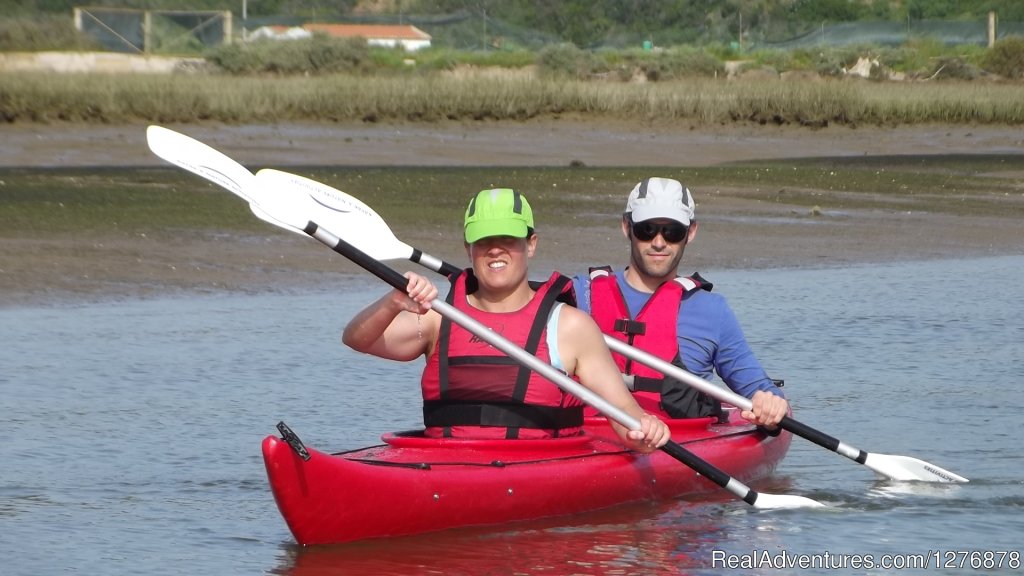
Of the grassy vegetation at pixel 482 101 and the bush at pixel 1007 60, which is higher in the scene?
the bush at pixel 1007 60

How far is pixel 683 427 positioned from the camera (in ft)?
21.4

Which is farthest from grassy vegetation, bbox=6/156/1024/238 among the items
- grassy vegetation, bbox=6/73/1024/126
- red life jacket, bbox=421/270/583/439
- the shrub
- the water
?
the shrub

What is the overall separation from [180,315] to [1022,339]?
17.2 feet

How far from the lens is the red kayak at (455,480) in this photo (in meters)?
5.25

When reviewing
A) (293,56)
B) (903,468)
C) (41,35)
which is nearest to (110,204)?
(903,468)

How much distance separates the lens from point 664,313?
650 cm

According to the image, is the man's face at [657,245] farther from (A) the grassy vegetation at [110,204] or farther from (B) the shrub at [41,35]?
(B) the shrub at [41,35]

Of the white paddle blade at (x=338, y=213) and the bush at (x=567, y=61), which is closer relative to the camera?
the white paddle blade at (x=338, y=213)

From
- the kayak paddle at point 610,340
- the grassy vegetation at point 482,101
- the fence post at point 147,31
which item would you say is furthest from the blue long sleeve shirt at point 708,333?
the fence post at point 147,31

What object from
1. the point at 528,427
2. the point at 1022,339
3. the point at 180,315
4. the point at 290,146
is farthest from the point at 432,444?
the point at 290,146

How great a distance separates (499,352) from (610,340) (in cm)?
84

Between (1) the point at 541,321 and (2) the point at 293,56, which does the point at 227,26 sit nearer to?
(2) the point at 293,56

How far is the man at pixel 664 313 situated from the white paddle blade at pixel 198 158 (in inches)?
57.9

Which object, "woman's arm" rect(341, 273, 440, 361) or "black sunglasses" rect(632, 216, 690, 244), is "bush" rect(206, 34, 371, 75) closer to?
"black sunglasses" rect(632, 216, 690, 244)
